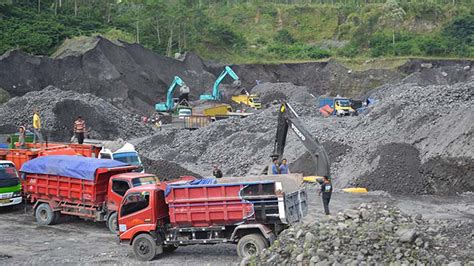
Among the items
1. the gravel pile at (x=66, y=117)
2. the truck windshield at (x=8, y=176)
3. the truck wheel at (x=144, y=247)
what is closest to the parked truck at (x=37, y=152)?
the truck windshield at (x=8, y=176)

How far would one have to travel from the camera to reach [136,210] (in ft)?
43.3

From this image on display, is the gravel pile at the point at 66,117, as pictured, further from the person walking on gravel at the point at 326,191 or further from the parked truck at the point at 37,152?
the person walking on gravel at the point at 326,191

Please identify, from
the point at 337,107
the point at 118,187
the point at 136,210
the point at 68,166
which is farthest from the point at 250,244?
the point at 337,107

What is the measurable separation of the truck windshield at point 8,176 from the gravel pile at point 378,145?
8510 mm

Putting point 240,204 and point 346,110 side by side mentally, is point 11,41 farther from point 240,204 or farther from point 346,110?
point 240,204

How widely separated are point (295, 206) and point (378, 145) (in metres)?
10.1

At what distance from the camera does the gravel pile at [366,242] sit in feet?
30.5

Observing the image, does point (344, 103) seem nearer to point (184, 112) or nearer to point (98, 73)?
point (184, 112)

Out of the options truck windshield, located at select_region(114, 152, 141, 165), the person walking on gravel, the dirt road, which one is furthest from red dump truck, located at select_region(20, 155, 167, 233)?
the person walking on gravel

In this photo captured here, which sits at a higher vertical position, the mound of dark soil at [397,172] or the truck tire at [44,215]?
the mound of dark soil at [397,172]

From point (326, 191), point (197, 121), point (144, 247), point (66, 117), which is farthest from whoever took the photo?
point (197, 121)

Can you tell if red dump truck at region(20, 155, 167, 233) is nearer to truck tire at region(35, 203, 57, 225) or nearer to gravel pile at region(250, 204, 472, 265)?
truck tire at region(35, 203, 57, 225)

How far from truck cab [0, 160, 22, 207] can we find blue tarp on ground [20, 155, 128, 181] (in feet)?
1.88

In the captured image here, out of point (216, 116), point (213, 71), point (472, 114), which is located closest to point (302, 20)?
point (213, 71)
